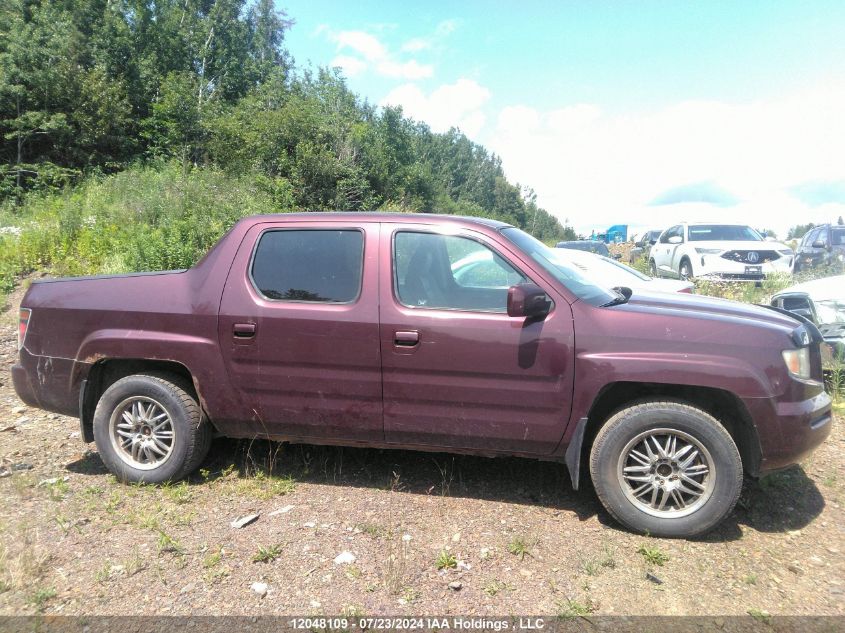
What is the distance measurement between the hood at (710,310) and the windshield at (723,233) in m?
10.7

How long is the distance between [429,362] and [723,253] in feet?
37.5

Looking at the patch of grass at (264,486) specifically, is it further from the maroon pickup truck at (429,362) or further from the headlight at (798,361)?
the headlight at (798,361)

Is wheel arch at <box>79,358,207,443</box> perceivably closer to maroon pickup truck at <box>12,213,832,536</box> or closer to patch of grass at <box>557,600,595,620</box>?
maroon pickup truck at <box>12,213,832,536</box>

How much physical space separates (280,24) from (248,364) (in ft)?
160

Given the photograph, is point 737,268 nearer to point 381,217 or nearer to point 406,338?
point 381,217

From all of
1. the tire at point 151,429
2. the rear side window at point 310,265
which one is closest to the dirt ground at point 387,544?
the tire at point 151,429

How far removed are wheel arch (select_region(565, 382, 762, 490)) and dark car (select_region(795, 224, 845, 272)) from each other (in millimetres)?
10941

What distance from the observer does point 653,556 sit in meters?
3.12

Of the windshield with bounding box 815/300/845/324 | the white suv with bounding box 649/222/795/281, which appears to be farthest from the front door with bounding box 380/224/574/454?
the white suv with bounding box 649/222/795/281

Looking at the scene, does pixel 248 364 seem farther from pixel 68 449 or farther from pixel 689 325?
pixel 689 325

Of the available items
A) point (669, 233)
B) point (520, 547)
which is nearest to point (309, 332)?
point (520, 547)

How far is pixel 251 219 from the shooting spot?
158 inches

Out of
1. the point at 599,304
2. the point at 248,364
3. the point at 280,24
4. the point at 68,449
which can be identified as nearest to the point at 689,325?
the point at 599,304

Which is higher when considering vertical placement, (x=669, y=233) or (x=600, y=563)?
(x=669, y=233)
